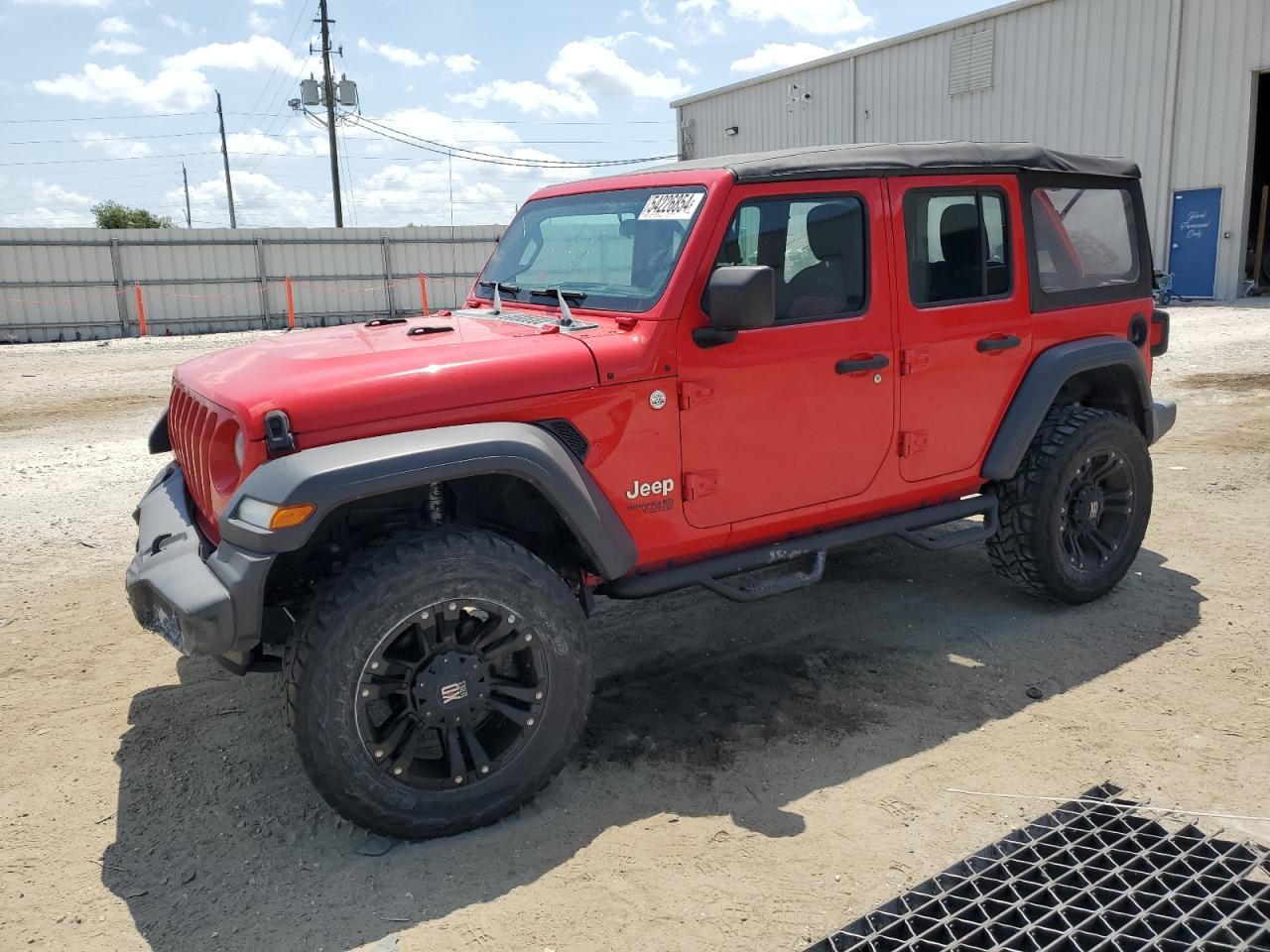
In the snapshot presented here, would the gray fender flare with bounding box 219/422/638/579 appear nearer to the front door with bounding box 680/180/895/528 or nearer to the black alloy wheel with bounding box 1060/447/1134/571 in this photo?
the front door with bounding box 680/180/895/528

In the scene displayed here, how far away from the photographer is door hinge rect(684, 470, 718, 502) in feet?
11.4

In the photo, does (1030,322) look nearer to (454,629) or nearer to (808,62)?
(454,629)

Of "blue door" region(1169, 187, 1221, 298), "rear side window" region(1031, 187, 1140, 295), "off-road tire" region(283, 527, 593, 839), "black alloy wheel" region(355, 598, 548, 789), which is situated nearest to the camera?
"off-road tire" region(283, 527, 593, 839)

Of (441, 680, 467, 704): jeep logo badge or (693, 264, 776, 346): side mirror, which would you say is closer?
(441, 680, 467, 704): jeep logo badge

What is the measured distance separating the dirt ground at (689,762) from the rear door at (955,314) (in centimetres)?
98

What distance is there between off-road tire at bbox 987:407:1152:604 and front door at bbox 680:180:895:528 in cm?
94

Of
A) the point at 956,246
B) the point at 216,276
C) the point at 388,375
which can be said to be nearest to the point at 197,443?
the point at 388,375

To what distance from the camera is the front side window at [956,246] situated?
398cm

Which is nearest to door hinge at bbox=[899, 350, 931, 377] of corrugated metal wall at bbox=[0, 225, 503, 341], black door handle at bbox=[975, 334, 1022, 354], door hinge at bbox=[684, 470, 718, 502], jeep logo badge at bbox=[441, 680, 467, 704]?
black door handle at bbox=[975, 334, 1022, 354]

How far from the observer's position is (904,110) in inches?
961

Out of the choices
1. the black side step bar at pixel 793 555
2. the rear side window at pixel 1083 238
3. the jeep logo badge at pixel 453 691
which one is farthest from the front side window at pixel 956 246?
the jeep logo badge at pixel 453 691

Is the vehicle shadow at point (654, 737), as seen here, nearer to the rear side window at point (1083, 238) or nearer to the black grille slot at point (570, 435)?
the black grille slot at point (570, 435)

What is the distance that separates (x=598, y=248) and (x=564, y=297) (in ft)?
0.80

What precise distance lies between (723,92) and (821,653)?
91.9ft
